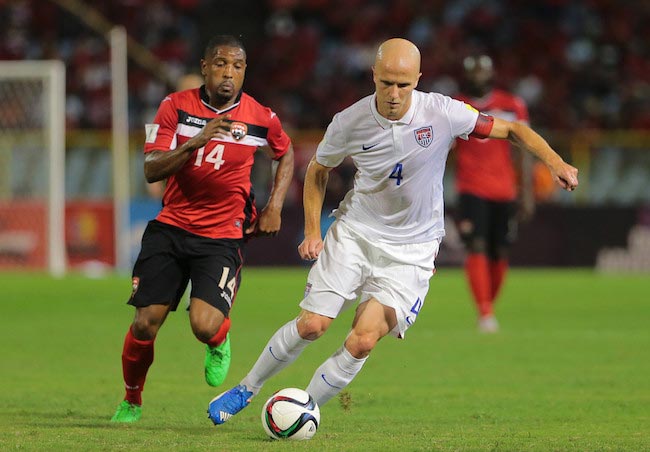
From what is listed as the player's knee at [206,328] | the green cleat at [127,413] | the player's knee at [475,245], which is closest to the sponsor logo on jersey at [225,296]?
the player's knee at [206,328]

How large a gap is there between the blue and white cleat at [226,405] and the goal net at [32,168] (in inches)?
536

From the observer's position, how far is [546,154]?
6211mm

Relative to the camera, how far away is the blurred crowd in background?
22.4m

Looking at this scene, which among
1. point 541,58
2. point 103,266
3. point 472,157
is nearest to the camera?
point 472,157

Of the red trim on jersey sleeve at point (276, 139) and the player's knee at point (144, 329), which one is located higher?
the red trim on jersey sleeve at point (276, 139)

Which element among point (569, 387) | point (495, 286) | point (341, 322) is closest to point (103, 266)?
point (341, 322)

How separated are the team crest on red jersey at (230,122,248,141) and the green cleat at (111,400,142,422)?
5.19 ft

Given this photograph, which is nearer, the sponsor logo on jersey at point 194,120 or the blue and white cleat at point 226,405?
the blue and white cleat at point 226,405

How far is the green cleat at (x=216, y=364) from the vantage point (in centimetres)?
706

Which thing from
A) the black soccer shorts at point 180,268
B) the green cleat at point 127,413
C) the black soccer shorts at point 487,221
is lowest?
the black soccer shorts at point 487,221

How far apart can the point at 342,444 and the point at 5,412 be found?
2.25 meters

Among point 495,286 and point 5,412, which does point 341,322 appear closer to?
point 495,286

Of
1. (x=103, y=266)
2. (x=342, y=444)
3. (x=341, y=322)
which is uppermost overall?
(x=342, y=444)

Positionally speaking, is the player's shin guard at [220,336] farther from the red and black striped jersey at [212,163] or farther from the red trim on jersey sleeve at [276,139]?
the red trim on jersey sleeve at [276,139]
